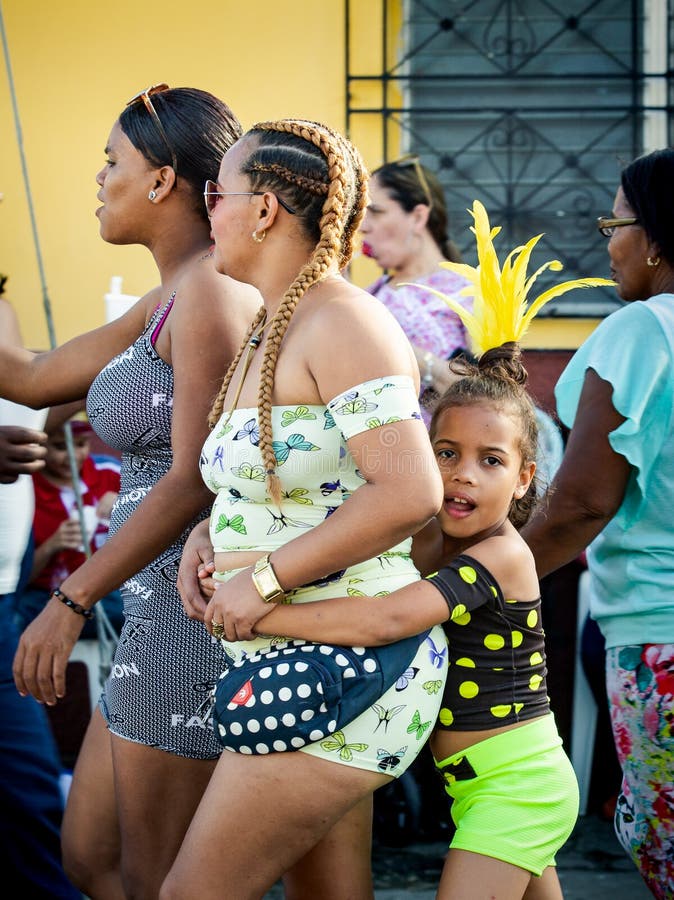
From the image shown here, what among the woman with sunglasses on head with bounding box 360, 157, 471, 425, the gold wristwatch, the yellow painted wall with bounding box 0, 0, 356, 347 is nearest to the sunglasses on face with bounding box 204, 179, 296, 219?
the gold wristwatch

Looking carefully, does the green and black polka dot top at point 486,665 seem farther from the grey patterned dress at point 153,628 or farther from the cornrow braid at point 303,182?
the cornrow braid at point 303,182

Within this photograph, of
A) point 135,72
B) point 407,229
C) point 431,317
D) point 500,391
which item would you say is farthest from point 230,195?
point 135,72

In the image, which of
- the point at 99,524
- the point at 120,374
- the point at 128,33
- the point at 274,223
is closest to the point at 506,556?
the point at 274,223

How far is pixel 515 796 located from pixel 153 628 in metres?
0.84

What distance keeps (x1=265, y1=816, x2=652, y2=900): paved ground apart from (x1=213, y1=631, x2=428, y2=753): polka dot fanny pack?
2.15m

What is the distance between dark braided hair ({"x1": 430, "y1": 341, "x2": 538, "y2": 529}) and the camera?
238 cm

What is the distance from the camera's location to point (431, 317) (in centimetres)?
403

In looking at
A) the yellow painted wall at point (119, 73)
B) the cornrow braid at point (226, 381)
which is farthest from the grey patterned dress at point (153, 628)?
the yellow painted wall at point (119, 73)

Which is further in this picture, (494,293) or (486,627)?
(494,293)

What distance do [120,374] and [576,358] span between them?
102cm

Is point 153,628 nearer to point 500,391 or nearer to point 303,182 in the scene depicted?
point 500,391

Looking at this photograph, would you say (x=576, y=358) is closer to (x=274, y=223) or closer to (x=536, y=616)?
(x=536, y=616)

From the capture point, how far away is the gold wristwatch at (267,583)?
194 centimetres

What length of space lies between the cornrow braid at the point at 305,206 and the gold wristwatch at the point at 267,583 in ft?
0.40
